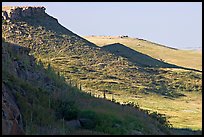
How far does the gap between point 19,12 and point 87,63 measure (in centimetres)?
1218

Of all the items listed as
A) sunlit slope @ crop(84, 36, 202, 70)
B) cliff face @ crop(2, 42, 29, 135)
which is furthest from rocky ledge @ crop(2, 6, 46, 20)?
cliff face @ crop(2, 42, 29, 135)

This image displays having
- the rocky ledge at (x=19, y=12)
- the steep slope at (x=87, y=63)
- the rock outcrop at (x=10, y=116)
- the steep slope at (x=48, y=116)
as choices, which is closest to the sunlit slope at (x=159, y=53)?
the steep slope at (x=87, y=63)

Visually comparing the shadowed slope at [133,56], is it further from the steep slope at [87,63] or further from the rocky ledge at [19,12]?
the rocky ledge at [19,12]

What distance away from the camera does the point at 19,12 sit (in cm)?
7669

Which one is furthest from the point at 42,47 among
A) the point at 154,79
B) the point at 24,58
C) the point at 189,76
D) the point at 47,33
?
the point at 24,58

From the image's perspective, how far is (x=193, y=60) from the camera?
400 feet

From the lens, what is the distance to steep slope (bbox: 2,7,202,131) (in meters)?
68.1

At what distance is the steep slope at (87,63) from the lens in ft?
223

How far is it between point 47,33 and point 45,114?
58.4 metres

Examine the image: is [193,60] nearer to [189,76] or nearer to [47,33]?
[189,76]

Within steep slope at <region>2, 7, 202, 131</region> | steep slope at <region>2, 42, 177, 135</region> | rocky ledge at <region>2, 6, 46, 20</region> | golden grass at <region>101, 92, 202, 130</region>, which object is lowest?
golden grass at <region>101, 92, 202, 130</region>

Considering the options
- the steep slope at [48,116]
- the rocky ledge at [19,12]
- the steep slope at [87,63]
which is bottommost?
the steep slope at [48,116]

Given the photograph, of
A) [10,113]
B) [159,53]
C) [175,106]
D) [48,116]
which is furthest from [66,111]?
[159,53]

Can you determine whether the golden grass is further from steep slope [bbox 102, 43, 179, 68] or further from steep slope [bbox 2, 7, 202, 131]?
steep slope [bbox 102, 43, 179, 68]
